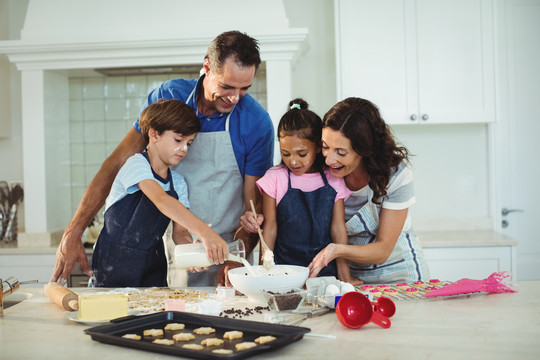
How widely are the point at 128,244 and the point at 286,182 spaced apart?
648mm

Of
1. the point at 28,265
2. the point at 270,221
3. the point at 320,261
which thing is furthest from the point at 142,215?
the point at 28,265

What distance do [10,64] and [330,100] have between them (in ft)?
7.38

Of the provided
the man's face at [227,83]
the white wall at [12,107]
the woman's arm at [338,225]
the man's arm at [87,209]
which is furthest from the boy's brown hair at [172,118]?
the white wall at [12,107]

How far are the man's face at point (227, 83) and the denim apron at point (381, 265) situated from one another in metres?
0.62

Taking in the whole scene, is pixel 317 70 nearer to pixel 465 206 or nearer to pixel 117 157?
pixel 465 206

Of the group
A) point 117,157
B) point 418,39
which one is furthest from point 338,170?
point 418,39

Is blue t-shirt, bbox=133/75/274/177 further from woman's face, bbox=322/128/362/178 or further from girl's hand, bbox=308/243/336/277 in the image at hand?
girl's hand, bbox=308/243/336/277

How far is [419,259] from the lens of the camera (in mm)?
2162

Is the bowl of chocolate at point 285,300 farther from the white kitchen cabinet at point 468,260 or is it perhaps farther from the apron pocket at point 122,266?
the white kitchen cabinet at point 468,260

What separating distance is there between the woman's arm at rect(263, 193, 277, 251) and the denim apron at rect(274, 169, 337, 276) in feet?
0.07

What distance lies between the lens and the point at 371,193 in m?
2.10

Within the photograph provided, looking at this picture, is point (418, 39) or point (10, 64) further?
point (10, 64)

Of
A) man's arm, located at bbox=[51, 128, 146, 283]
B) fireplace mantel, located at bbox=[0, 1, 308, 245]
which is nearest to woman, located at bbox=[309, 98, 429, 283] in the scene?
man's arm, located at bbox=[51, 128, 146, 283]

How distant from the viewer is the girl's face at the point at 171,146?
210 cm
